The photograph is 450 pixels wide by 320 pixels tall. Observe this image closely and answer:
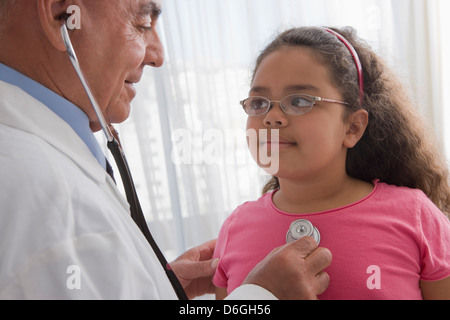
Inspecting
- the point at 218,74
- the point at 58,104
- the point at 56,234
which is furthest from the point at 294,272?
the point at 218,74

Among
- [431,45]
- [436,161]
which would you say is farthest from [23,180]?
[431,45]

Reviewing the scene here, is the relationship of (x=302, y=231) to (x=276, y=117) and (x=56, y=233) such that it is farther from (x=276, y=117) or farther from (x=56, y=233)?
(x=56, y=233)

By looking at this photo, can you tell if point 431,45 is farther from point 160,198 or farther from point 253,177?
point 160,198

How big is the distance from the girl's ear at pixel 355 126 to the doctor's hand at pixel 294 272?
1.14 feet

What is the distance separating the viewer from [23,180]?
0.64 metres

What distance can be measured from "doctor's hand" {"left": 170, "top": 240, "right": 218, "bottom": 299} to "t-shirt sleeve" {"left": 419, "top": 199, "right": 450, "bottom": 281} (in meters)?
0.53

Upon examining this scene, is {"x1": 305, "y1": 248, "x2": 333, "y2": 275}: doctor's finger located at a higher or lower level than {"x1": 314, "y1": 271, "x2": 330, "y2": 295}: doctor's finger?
higher

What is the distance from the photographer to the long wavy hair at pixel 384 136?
1.23 meters

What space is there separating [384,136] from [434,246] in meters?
0.35

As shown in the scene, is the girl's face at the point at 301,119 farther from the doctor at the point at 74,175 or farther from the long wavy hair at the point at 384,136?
the doctor at the point at 74,175

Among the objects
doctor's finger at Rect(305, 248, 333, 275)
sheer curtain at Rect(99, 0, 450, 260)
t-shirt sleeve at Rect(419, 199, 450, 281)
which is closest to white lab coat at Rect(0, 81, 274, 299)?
doctor's finger at Rect(305, 248, 333, 275)

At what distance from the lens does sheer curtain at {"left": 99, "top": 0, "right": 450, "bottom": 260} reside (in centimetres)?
250

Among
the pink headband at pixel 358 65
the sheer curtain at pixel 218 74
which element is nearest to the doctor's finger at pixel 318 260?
the pink headband at pixel 358 65

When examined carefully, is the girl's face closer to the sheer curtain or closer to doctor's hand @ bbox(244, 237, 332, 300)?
doctor's hand @ bbox(244, 237, 332, 300)
